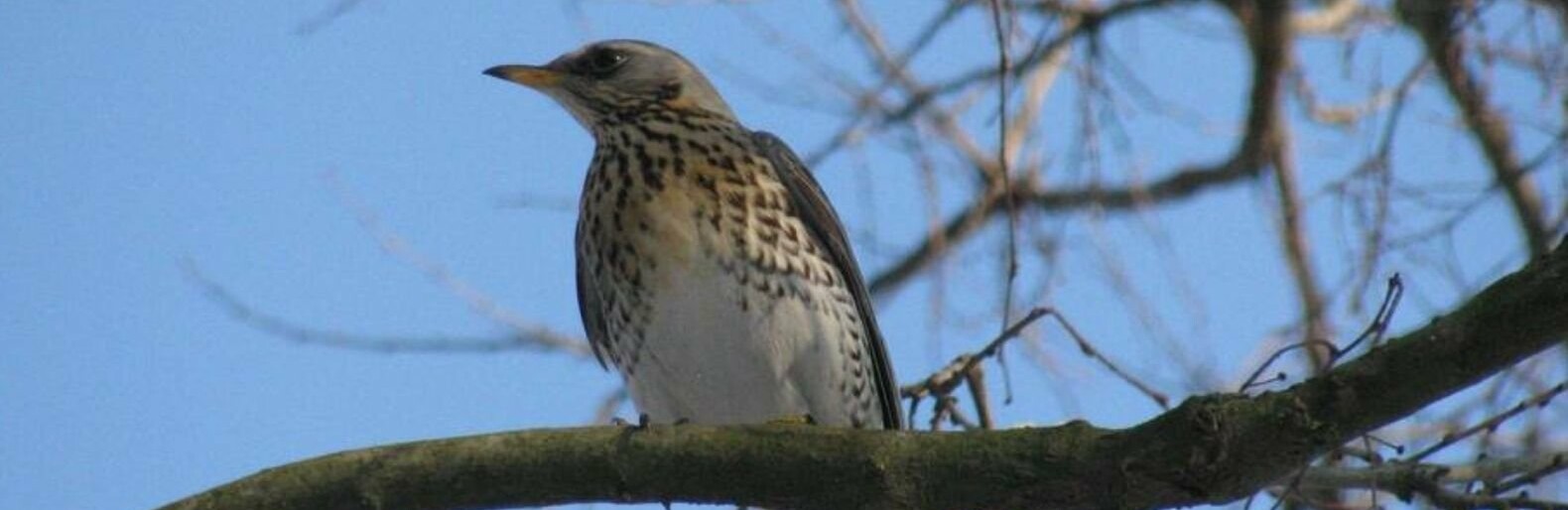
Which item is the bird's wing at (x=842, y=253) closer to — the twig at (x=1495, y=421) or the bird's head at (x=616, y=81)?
the bird's head at (x=616, y=81)

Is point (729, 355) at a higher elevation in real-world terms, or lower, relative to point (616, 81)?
lower

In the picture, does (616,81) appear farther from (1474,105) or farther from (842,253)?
(1474,105)

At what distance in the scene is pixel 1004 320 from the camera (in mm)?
5309

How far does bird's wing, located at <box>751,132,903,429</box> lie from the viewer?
19.9 ft

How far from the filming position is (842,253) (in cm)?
609

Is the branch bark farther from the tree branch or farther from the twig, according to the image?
the tree branch

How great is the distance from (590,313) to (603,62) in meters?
0.83

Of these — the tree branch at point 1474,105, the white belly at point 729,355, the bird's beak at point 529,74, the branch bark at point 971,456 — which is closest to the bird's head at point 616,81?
the bird's beak at point 529,74

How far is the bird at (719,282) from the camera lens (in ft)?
18.7

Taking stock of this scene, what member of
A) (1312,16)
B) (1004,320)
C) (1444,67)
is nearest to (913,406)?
(1004,320)

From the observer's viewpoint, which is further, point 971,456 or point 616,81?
point 616,81

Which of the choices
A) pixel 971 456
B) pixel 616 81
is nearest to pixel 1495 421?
pixel 971 456

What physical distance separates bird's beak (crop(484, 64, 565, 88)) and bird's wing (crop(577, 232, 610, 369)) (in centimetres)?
58

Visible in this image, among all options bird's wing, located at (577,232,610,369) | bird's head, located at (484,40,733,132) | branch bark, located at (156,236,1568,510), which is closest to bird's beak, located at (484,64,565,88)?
bird's head, located at (484,40,733,132)
